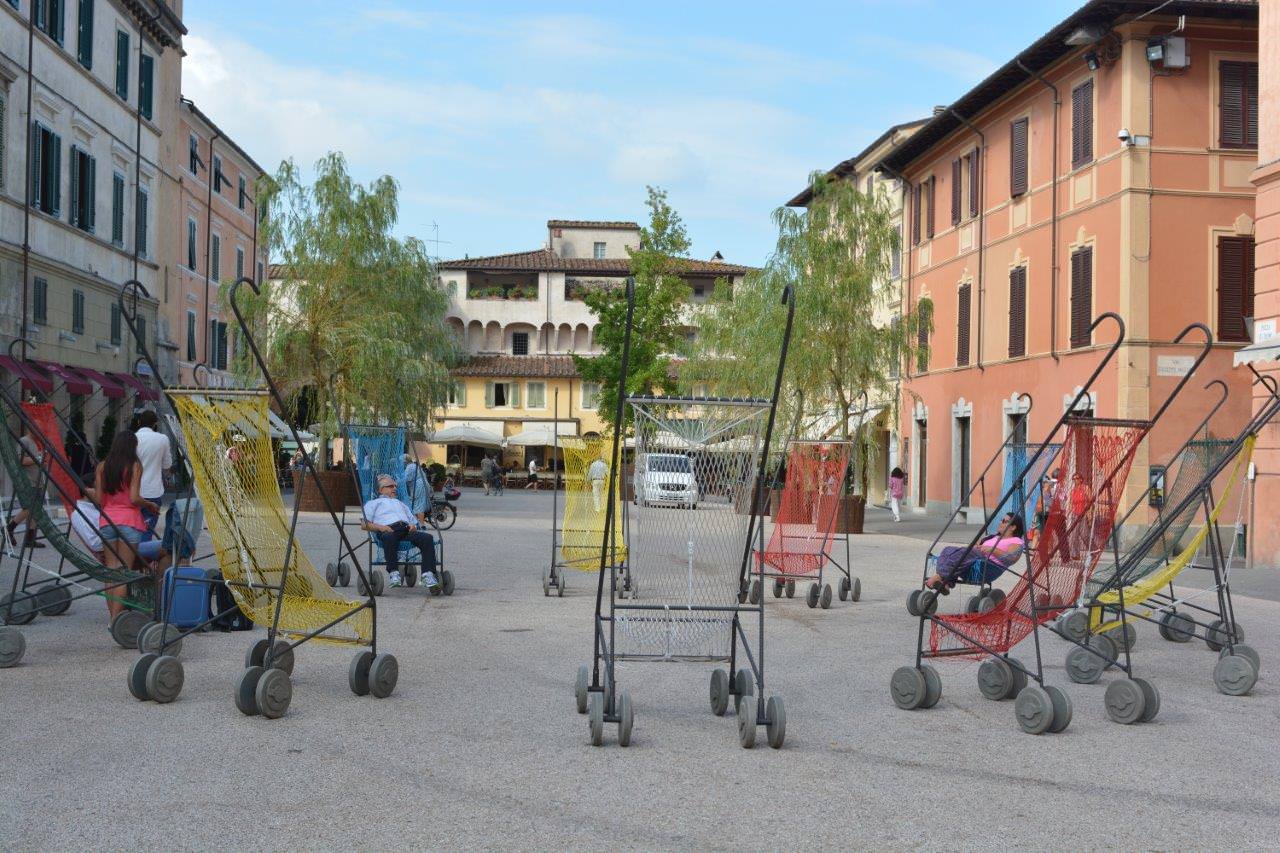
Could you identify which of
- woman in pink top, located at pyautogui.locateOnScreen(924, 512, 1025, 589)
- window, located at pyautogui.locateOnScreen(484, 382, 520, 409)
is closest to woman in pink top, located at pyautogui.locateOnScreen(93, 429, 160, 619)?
woman in pink top, located at pyautogui.locateOnScreen(924, 512, 1025, 589)

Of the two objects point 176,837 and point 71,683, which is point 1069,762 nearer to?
point 176,837

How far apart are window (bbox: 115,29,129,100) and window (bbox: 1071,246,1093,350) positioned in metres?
22.6

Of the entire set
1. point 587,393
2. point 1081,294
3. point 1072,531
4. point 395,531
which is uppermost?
point 1081,294

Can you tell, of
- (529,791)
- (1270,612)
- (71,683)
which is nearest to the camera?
(529,791)

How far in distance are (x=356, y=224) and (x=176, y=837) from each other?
31.9m

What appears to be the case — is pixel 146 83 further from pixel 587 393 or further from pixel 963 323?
pixel 587 393

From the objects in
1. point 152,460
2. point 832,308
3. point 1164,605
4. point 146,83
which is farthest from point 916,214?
point 152,460

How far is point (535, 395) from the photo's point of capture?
79.2 metres

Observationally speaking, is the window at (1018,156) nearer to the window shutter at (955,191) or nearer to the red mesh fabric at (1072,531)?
the window shutter at (955,191)

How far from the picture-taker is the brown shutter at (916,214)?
39.6 metres

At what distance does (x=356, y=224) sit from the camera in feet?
118

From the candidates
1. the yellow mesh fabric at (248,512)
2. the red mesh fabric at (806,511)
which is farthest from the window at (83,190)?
the yellow mesh fabric at (248,512)

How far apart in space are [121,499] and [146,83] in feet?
99.2

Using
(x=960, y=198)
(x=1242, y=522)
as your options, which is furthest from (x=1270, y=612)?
(x=960, y=198)
